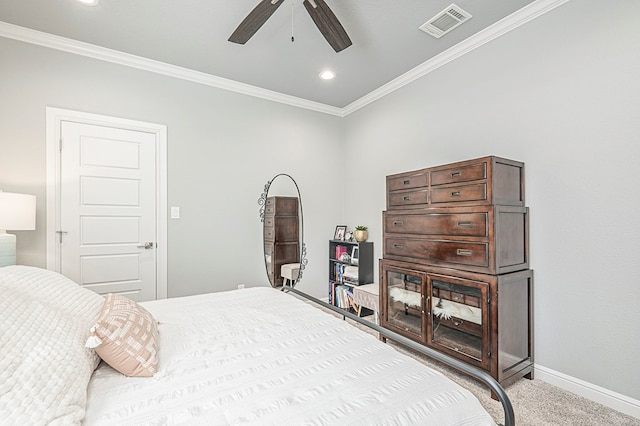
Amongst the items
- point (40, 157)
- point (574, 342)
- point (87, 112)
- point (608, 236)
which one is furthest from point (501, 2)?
point (40, 157)

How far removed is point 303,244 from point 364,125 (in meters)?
1.77

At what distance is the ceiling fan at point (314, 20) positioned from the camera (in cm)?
183

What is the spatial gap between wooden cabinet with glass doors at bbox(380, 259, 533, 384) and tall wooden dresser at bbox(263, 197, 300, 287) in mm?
1498

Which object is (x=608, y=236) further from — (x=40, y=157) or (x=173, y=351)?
(x=40, y=157)

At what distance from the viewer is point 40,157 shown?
264 cm

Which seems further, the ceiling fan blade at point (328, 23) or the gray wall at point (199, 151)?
the gray wall at point (199, 151)

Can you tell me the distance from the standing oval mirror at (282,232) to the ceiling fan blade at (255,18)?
1.89m

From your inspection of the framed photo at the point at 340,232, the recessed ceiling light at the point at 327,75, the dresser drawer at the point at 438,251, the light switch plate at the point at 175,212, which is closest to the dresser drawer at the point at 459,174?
the dresser drawer at the point at 438,251

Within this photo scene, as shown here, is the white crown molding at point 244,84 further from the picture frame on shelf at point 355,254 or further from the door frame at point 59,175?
the picture frame on shelf at point 355,254

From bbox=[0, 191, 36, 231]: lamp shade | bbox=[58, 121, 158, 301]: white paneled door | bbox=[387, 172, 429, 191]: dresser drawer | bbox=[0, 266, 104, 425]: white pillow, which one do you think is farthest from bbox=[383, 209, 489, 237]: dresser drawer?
bbox=[0, 191, 36, 231]: lamp shade

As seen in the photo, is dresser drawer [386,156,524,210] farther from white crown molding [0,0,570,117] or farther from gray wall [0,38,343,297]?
gray wall [0,38,343,297]

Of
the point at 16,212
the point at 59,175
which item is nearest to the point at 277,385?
the point at 16,212

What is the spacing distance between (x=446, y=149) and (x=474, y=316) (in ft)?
5.19

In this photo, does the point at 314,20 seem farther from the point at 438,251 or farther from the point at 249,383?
the point at 249,383
